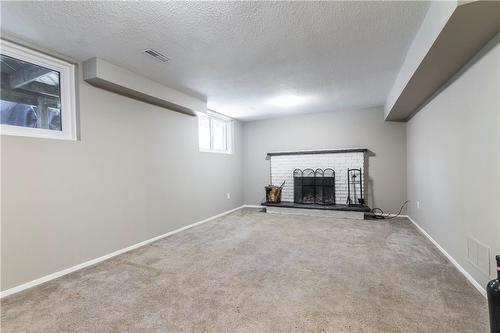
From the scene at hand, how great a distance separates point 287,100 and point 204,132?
185 cm

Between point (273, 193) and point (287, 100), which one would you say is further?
point (273, 193)

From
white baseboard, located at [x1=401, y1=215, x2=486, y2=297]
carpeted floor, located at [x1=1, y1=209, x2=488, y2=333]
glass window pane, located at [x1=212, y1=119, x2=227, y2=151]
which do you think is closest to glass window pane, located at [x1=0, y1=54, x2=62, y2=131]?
carpeted floor, located at [x1=1, y1=209, x2=488, y2=333]

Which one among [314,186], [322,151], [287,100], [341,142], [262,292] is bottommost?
[262,292]

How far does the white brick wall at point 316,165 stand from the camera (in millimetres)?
5234

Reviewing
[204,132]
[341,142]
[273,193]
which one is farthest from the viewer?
[273,193]

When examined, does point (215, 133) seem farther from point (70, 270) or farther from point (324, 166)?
point (70, 270)

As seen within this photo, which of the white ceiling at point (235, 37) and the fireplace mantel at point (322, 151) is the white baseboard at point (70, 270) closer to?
the white ceiling at point (235, 37)

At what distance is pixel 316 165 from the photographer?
18.2ft

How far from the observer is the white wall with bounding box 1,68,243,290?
2.19 meters

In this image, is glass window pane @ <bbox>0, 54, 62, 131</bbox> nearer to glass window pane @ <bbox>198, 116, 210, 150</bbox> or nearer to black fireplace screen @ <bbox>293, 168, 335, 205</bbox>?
glass window pane @ <bbox>198, 116, 210, 150</bbox>

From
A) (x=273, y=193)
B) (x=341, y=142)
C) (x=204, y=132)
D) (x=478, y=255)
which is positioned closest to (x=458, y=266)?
(x=478, y=255)

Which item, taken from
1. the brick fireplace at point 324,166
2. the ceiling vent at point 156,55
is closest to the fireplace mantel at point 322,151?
the brick fireplace at point 324,166

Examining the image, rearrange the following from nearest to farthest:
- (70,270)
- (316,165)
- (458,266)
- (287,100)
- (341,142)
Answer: (458,266) < (70,270) < (287,100) < (341,142) < (316,165)

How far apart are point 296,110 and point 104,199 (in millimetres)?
3985
